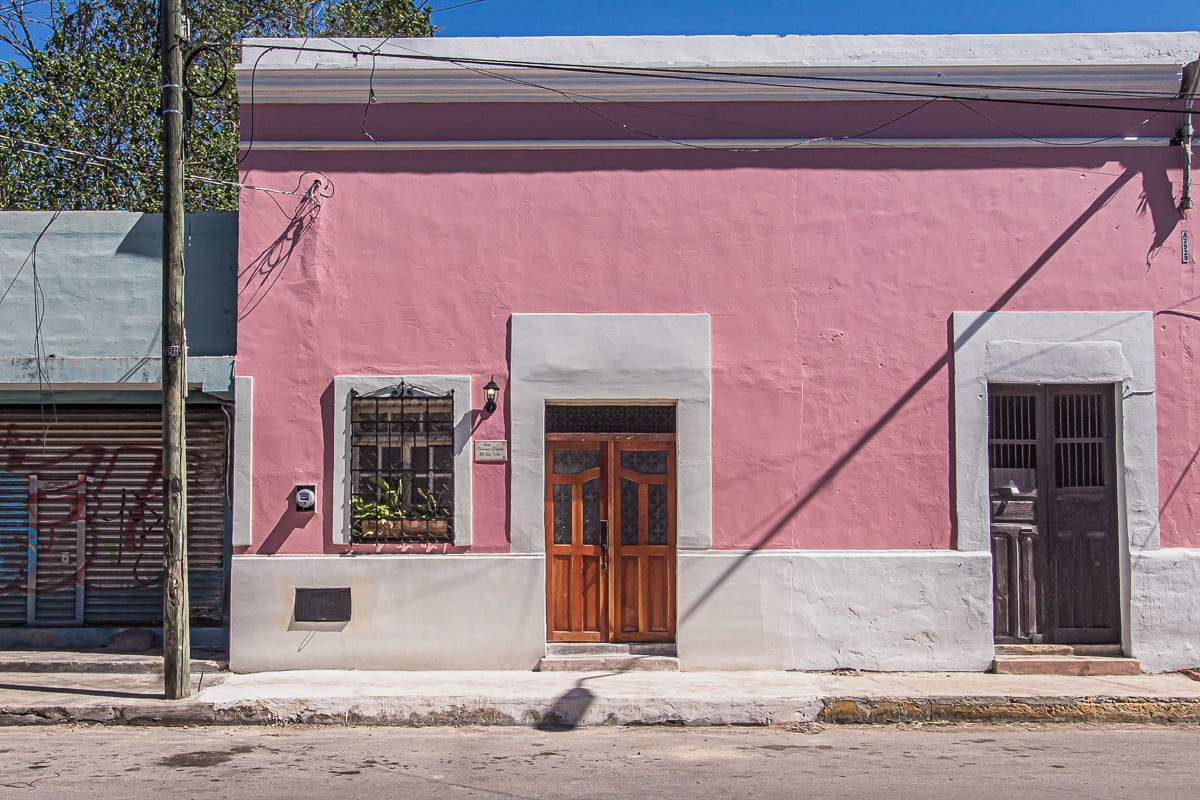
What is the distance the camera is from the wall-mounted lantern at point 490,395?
32.0 feet

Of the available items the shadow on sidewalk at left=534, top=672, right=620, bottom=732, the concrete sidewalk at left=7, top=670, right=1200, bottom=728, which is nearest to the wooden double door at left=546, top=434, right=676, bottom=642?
the concrete sidewalk at left=7, top=670, right=1200, bottom=728

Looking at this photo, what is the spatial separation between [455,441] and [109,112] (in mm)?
13913

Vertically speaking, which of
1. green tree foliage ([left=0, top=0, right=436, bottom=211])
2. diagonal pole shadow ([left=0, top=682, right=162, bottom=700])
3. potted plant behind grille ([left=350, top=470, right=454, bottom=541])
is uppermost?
green tree foliage ([left=0, top=0, right=436, bottom=211])

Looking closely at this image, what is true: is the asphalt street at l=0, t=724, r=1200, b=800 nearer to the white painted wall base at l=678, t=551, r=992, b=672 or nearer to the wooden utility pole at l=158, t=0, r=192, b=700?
the wooden utility pole at l=158, t=0, r=192, b=700

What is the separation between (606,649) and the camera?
979 cm

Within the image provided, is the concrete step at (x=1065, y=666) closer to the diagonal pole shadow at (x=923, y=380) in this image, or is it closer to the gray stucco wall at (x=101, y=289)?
the diagonal pole shadow at (x=923, y=380)

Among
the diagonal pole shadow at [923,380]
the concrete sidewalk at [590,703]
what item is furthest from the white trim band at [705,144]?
the concrete sidewalk at [590,703]

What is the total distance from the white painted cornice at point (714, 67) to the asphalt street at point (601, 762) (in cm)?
579

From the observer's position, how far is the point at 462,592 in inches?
379

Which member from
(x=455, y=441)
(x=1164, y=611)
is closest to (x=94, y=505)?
(x=455, y=441)

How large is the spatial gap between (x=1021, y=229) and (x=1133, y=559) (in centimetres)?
326

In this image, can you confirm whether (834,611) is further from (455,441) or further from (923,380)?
(455,441)

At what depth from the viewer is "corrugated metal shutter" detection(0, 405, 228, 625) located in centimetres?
1055

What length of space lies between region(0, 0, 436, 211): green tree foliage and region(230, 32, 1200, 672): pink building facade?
10.5 meters
